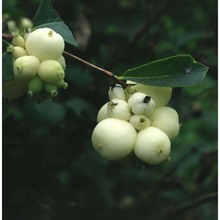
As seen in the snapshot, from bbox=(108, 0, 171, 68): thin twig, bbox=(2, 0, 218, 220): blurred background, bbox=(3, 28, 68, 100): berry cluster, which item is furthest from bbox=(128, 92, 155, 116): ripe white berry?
bbox=(108, 0, 171, 68): thin twig

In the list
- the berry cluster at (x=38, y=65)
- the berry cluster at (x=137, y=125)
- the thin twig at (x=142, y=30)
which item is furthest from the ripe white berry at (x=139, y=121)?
the thin twig at (x=142, y=30)

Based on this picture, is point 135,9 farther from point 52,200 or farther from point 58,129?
point 52,200

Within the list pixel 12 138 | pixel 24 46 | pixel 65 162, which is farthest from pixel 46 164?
pixel 24 46

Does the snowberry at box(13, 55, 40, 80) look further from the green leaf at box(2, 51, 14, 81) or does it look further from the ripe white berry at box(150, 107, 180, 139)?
the ripe white berry at box(150, 107, 180, 139)

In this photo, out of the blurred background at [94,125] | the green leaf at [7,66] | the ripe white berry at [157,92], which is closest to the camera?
the green leaf at [7,66]

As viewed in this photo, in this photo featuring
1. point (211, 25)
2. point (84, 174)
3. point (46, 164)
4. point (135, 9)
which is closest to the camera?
point (46, 164)

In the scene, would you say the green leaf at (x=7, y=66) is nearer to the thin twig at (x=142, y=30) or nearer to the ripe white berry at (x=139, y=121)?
the ripe white berry at (x=139, y=121)

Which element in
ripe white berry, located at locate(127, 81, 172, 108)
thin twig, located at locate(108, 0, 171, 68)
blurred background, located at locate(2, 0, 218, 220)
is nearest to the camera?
ripe white berry, located at locate(127, 81, 172, 108)

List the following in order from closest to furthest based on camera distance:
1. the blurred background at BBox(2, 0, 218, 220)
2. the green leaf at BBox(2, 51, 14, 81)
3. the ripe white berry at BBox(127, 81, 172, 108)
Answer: the green leaf at BBox(2, 51, 14, 81)
the ripe white berry at BBox(127, 81, 172, 108)
the blurred background at BBox(2, 0, 218, 220)
